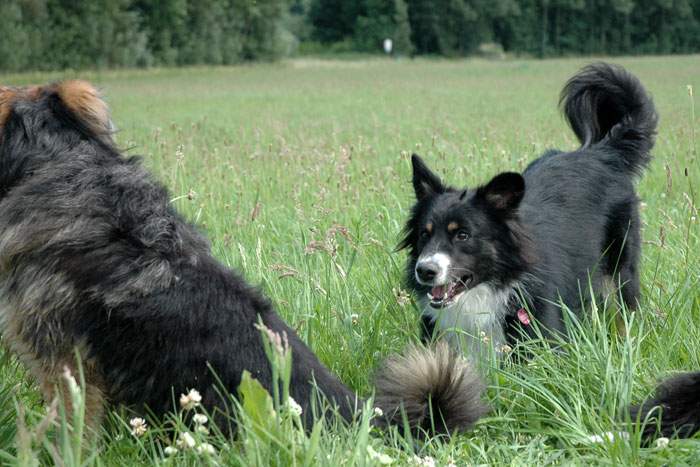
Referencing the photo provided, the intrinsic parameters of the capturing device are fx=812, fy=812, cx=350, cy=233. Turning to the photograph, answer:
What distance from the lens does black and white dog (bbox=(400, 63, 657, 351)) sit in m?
4.00

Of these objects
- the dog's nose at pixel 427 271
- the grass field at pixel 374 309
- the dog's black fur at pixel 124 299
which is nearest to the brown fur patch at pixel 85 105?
the dog's black fur at pixel 124 299

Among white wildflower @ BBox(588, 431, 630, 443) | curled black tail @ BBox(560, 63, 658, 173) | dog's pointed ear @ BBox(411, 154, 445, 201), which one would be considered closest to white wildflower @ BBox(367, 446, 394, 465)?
white wildflower @ BBox(588, 431, 630, 443)

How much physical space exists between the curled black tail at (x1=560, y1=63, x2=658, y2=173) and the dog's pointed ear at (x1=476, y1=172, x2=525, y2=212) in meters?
1.37

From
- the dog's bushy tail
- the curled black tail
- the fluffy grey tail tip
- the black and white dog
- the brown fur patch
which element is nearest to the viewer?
the fluffy grey tail tip

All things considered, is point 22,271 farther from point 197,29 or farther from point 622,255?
point 197,29

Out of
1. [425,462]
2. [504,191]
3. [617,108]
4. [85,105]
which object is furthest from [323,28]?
[425,462]

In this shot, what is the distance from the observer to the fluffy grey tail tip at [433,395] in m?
2.82

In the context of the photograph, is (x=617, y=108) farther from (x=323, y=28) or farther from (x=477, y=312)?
(x=323, y=28)

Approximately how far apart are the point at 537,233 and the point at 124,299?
240 cm

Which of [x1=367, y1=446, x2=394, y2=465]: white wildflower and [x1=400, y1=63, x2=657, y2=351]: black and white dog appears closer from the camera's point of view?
[x1=367, y1=446, x2=394, y2=465]: white wildflower

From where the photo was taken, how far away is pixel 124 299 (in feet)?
8.77

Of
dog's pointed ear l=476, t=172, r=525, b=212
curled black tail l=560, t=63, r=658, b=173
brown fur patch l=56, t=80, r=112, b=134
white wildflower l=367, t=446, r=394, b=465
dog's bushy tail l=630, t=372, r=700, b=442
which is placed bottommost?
dog's bushy tail l=630, t=372, r=700, b=442

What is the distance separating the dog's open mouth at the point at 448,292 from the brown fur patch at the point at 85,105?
1699 mm

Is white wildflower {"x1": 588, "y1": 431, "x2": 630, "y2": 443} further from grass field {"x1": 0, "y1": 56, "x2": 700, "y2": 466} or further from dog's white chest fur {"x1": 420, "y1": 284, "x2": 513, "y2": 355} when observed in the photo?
dog's white chest fur {"x1": 420, "y1": 284, "x2": 513, "y2": 355}
